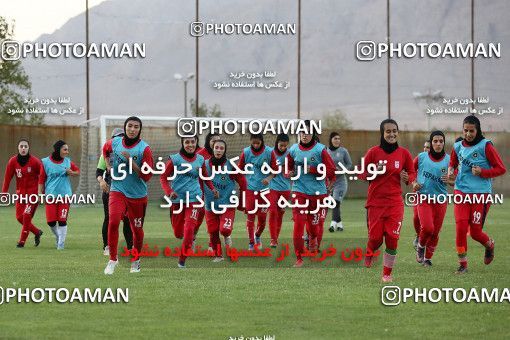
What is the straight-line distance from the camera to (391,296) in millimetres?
12484

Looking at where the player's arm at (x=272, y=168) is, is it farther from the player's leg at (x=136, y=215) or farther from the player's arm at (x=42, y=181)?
the player's arm at (x=42, y=181)

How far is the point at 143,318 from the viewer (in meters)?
10.8

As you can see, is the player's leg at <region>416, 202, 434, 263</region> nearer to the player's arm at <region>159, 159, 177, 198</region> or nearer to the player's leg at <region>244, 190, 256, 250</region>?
the player's arm at <region>159, 159, 177, 198</region>

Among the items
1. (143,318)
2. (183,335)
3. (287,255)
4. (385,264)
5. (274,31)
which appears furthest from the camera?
(274,31)

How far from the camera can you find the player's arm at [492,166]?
14844 mm

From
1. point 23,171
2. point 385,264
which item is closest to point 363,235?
point 23,171

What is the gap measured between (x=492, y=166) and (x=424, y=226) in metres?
1.73

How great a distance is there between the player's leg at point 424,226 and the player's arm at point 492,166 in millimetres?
1663

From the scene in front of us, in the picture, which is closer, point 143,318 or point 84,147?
point 143,318

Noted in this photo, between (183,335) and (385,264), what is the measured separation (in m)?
4.73

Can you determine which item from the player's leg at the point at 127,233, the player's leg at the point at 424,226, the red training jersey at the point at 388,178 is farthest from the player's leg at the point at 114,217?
the player's leg at the point at 424,226

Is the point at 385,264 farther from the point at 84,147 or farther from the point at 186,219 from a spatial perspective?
the point at 84,147

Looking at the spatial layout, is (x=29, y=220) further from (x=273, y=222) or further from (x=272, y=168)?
(x=272, y=168)

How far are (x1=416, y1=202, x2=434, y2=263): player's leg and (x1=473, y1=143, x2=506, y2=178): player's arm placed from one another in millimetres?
1663
